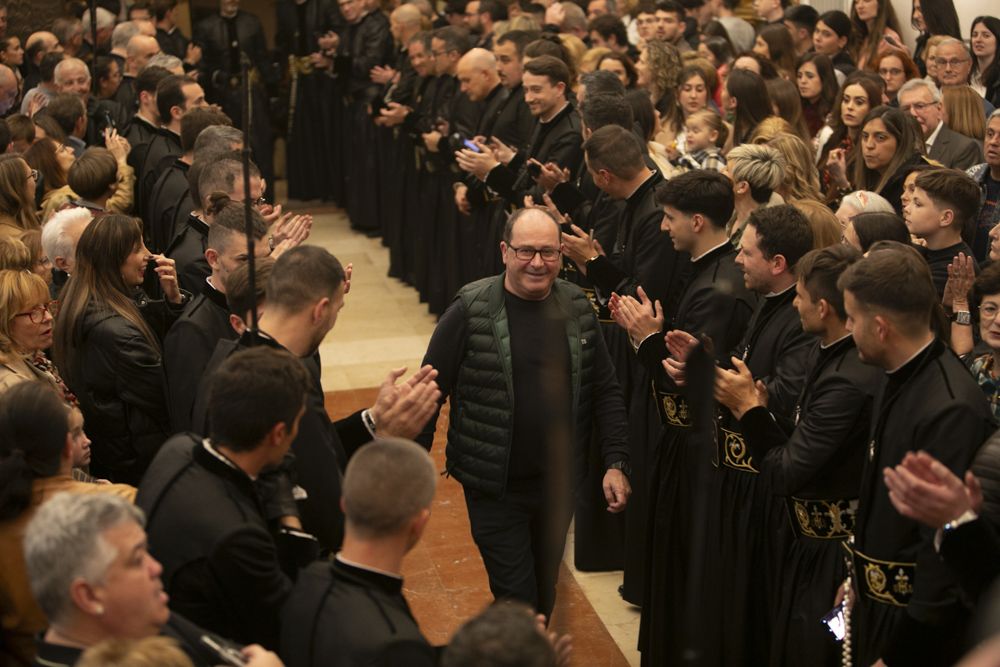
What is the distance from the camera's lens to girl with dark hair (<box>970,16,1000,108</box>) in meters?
9.09

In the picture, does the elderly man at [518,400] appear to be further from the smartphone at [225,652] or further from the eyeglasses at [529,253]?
the smartphone at [225,652]

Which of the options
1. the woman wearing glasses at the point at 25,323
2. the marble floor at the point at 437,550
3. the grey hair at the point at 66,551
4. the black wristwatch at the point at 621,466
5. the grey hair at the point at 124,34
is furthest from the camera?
the grey hair at the point at 124,34

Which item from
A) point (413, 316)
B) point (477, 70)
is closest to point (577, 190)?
point (477, 70)

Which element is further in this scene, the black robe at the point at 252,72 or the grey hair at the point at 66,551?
the black robe at the point at 252,72

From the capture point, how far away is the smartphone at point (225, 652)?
9.93 ft

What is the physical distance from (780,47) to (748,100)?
2.18 m

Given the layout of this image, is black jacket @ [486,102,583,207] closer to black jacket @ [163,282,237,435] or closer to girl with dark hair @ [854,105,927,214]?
girl with dark hair @ [854,105,927,214]

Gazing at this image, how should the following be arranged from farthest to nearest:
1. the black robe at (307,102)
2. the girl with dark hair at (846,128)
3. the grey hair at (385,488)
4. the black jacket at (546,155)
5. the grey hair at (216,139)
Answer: the black robe at (307,102)
the black jacket at (546,155)
the girl with dark hair at (846,128)
the grey hair at (216,139)
the grey hair at (385,488)

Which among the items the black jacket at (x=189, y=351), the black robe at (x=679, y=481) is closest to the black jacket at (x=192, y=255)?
the black jacket at (x=189, y=351)

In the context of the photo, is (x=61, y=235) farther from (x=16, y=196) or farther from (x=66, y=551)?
(x=66, y=551)

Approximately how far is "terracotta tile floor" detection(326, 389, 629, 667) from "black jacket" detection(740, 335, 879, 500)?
4.09 feet

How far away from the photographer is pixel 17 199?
6648mm

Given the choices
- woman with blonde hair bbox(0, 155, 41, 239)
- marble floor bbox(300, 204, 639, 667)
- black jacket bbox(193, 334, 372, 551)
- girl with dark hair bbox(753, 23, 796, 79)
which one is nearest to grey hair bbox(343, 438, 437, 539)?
black jacket bbox(193, 334, 372, 551)

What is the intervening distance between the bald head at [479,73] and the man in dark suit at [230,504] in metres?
6.33
